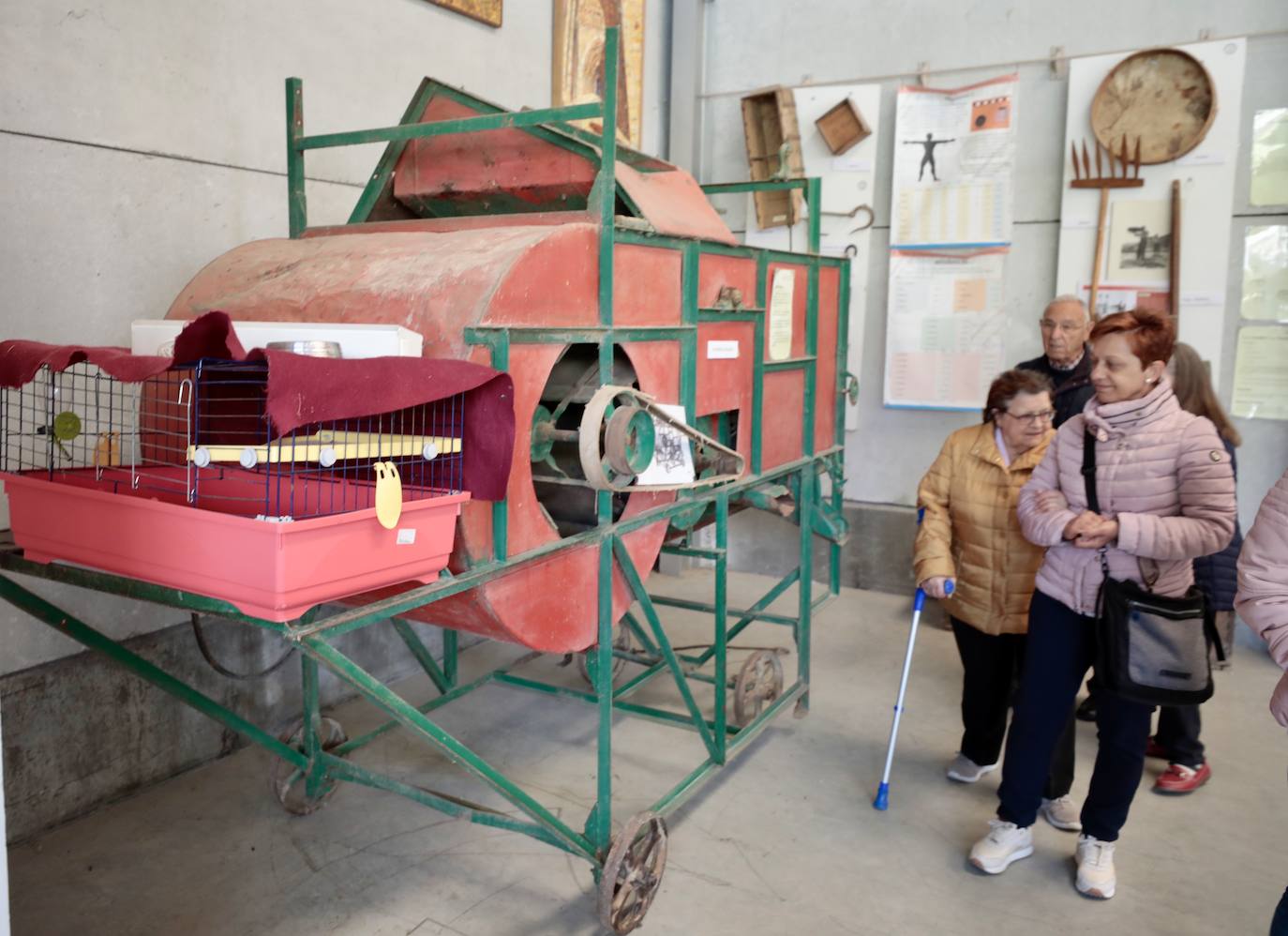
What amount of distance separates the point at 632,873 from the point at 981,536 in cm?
157

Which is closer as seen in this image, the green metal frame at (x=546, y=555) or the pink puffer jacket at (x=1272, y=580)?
the pink puffer jacket at (x=1272, y=580)

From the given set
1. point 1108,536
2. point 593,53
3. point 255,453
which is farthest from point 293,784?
point 593,53

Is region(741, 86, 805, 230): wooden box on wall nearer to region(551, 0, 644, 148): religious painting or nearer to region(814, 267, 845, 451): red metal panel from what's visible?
region(551, 0, 644, 148): religious painting

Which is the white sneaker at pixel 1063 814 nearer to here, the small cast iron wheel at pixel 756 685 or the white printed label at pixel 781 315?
the small cast iron wheel at pixel 756 685

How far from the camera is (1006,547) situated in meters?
3.26

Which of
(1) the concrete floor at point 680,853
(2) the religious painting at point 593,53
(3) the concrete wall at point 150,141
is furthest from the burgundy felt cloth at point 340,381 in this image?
(2) the religious painting at point 593,53

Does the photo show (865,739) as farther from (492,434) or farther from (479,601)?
(492,434)

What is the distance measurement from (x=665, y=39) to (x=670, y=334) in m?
4.09

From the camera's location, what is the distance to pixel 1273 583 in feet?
5.84

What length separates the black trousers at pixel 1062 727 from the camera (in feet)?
8.86

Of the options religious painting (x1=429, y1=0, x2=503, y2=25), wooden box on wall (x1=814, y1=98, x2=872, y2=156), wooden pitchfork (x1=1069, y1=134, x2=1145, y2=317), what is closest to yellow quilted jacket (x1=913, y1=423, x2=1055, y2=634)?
wooden pitchfork (x1=1069, y1=134, x2=1145, y2=317)

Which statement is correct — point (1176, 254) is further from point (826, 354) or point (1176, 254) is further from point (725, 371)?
point (725, 371)

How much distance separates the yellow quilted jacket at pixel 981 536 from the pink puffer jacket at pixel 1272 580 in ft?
4.49

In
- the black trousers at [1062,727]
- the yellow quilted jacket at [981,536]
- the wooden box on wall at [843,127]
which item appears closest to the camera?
the black trousers at [1062,727]
